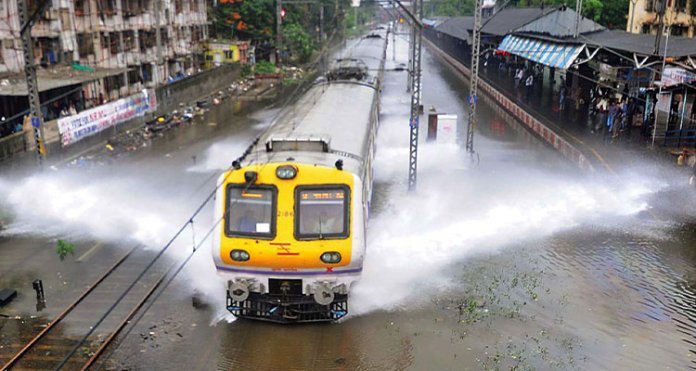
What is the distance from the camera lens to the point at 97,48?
3347 cm

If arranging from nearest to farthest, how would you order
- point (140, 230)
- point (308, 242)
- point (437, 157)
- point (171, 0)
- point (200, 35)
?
point (308, 242) < point (140, 230) < point (437, 157) < point (171, 0) < point (200, 35)

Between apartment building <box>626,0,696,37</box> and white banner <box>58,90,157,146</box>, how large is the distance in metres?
27.0

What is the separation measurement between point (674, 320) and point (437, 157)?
13.3 meters

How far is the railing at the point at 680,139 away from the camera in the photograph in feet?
74.1

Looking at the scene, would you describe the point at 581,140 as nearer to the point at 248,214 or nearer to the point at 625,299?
the point at 625,299

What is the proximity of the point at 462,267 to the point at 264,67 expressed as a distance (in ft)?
126

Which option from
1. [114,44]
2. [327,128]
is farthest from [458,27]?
[327,128]

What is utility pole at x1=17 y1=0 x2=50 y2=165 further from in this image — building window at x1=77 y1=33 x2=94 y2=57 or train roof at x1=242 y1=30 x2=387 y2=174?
building window at x1=77 y1=33 x2=94 y2=57

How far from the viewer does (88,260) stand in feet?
46.1

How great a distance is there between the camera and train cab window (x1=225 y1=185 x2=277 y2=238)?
32.9ft

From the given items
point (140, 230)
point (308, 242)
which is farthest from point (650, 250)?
point (140, 230)

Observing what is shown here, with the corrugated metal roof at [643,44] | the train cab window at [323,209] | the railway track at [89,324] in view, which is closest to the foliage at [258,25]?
the corrugated metal roof at [643,44]

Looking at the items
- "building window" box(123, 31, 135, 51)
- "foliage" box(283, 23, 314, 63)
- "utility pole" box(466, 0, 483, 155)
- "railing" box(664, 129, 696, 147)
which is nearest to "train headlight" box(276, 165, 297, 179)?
"utility pole" box(466, 0, 483, 155)

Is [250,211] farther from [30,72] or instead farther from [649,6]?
[649,6]
